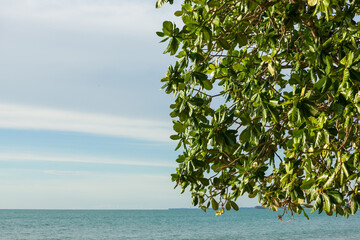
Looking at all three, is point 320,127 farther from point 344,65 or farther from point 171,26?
point 171,26

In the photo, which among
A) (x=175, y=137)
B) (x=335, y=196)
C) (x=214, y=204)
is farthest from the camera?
(x=214, y=204)

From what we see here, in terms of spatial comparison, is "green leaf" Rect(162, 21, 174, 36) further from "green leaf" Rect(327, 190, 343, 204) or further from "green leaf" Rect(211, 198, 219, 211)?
"green leaf" Rect(211, 198, 219, 211)

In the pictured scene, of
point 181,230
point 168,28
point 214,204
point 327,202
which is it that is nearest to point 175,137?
point 214,204

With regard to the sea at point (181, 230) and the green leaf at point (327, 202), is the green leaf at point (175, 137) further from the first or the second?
the sea at point (181, 230)

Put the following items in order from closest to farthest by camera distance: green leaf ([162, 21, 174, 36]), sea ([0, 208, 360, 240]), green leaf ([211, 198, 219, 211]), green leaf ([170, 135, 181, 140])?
green leaf ([162, 21, 174, 36]), green leaf ([170, 135, 181, 140]), green leaf ([211, 198, 219, 211]), sea ([0, 208, 360, 240])

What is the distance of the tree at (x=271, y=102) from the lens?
4.12 m

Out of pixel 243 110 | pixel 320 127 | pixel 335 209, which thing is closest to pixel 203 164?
pixel 243 110

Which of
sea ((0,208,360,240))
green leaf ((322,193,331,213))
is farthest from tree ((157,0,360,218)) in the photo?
sea ((0,208,360,240))

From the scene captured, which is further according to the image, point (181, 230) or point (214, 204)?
point (181, 230)

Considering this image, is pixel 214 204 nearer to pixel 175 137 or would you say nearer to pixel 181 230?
pixel 175 137

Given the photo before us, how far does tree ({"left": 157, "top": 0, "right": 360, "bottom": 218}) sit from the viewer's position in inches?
162

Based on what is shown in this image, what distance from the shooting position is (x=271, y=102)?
4.30 meters

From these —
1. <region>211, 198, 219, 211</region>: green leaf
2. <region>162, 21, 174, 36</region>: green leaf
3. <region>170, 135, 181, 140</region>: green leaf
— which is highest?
<region>162, 21, 174, 36</region>: green leaf

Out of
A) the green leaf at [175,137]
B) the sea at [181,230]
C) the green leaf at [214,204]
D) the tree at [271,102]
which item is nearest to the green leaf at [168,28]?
the tree at [271,102]
